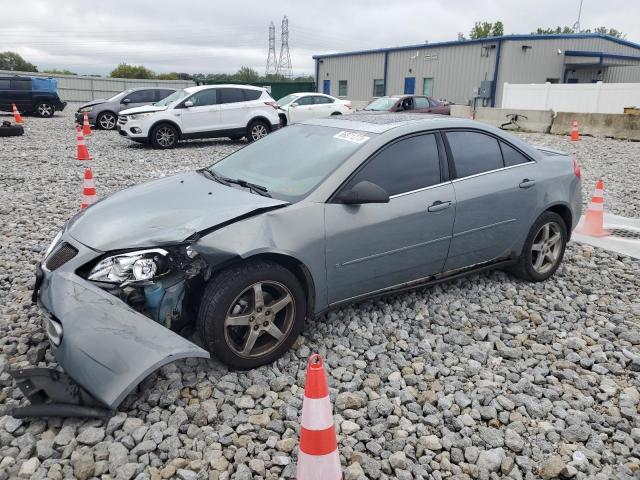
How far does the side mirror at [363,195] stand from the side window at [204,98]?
11.7 meters

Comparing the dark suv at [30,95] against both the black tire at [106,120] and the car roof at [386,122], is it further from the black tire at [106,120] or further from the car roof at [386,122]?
the car roof at [386,122]

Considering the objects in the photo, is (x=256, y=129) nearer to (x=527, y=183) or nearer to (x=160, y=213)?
(x=527, y=183)

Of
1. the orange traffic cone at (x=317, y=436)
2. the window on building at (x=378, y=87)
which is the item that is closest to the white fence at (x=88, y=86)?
the window on building at (x=378, y=87)

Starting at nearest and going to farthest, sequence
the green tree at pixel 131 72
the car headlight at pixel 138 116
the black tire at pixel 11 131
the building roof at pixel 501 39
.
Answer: the car headlight at pixel 138 116
the black tire at pixel 11 131
the building roof at pixel 501 39
the green tree at pixel 131 72

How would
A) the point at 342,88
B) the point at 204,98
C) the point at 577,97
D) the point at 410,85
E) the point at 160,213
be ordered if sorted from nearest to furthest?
1. the point at 160,213
2. the point at 204,98
3. the point at 577,97
4. the point at 410,85
5. the point at 342,88

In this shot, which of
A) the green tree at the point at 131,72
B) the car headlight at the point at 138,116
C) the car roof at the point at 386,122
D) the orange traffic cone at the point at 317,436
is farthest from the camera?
the green tree at the point at 131,72

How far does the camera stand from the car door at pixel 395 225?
11.8 ft

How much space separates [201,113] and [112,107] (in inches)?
237

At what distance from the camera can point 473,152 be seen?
4.43m

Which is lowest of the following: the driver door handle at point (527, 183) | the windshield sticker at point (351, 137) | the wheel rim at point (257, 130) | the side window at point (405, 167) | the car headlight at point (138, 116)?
the wheel rim at point (257, 130)

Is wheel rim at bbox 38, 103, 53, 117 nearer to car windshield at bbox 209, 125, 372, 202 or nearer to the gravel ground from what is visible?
the gravel ground

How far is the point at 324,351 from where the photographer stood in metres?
3.69

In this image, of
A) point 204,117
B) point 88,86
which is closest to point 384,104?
point 204,117

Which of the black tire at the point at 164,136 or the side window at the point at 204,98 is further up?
the side window at the point at 204,98
